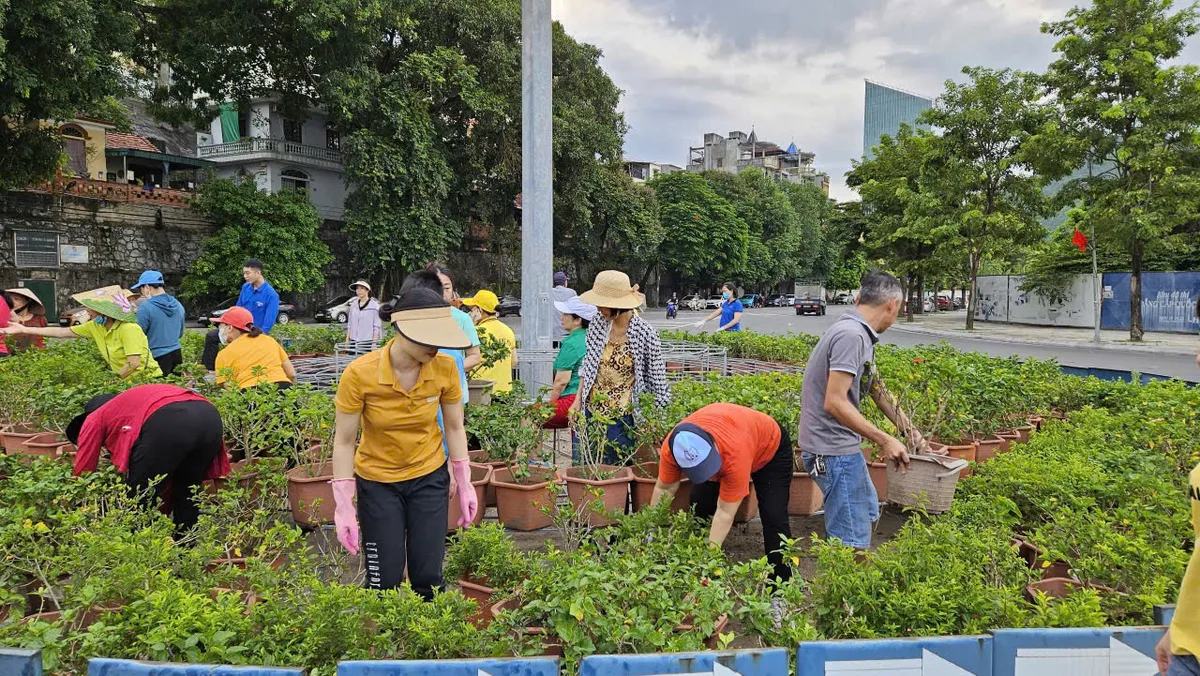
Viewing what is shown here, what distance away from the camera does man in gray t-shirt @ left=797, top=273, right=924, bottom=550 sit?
321 centimetres

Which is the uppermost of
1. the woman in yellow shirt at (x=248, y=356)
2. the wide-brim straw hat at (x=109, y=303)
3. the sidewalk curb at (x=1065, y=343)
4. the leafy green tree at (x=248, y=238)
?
the leafy green tree at (x=248, y=238)

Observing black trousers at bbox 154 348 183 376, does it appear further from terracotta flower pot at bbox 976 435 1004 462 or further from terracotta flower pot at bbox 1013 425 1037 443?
terracotta flower pot at bbox 1013 425 1037 443

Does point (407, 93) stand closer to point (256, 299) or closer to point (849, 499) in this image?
point (256, 299)

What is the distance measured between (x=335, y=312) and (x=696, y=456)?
26.2m

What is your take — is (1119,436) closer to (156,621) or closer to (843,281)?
(156,621)

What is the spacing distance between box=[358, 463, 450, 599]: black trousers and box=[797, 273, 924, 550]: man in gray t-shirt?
166 cm

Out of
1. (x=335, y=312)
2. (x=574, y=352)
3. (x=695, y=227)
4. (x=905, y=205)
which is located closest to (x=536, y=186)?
(x=574, y=352)

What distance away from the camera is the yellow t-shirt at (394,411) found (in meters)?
2.87

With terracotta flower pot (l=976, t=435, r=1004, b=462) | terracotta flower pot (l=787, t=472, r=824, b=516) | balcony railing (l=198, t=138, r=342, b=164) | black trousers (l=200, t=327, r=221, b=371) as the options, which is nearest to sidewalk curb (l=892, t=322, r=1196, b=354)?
terracotta flower pot (l=976, t=435, r=1004, b=462)

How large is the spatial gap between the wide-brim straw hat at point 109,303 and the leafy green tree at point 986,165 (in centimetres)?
2322

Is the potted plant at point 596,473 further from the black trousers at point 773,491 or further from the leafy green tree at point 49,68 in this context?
the leafy green tree at point 49,68

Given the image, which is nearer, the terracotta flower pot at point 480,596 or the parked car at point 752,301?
the terracotta flower pot at point 480,596

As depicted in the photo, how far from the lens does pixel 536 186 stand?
7129 millimetres

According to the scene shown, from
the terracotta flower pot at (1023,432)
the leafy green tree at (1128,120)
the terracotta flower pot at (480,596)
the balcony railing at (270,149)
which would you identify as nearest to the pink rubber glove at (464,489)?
the terracotta flower pot at (480,596)
